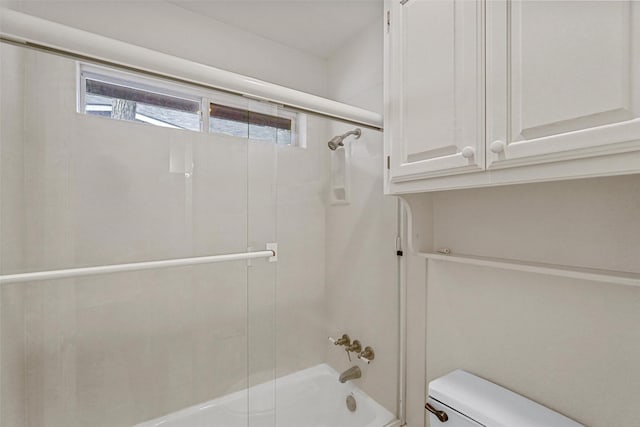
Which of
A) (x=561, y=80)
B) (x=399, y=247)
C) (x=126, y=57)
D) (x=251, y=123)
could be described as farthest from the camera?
(x=399, y=247)

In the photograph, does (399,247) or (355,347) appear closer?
(399,247)

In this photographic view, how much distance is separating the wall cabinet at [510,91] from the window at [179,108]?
53cm

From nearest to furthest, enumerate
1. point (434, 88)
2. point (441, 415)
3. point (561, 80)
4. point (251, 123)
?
point (561, 80) < point (434, 88) < point (441, 415) < point (251, 123)

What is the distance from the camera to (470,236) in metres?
1.13

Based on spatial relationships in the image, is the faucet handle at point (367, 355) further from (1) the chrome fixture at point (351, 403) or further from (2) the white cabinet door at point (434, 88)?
(2) the white cabinet door at point (434, 88)

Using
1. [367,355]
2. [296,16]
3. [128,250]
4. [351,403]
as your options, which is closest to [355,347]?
[367,355]

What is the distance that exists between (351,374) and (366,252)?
68 centimetres

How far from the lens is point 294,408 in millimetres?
1509

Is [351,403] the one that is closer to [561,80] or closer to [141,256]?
[141,256]

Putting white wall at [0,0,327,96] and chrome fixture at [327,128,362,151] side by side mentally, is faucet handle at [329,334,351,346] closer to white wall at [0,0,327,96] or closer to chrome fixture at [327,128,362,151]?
chrome fixture at [327,128,362,151]

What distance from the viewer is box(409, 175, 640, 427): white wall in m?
0.79

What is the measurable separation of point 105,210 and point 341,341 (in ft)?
4.45

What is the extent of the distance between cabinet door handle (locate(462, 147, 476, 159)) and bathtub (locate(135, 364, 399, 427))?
1.31 meters

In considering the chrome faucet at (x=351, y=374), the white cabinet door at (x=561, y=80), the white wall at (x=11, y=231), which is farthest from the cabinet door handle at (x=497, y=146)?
the white wall at (x=11, y=231)
